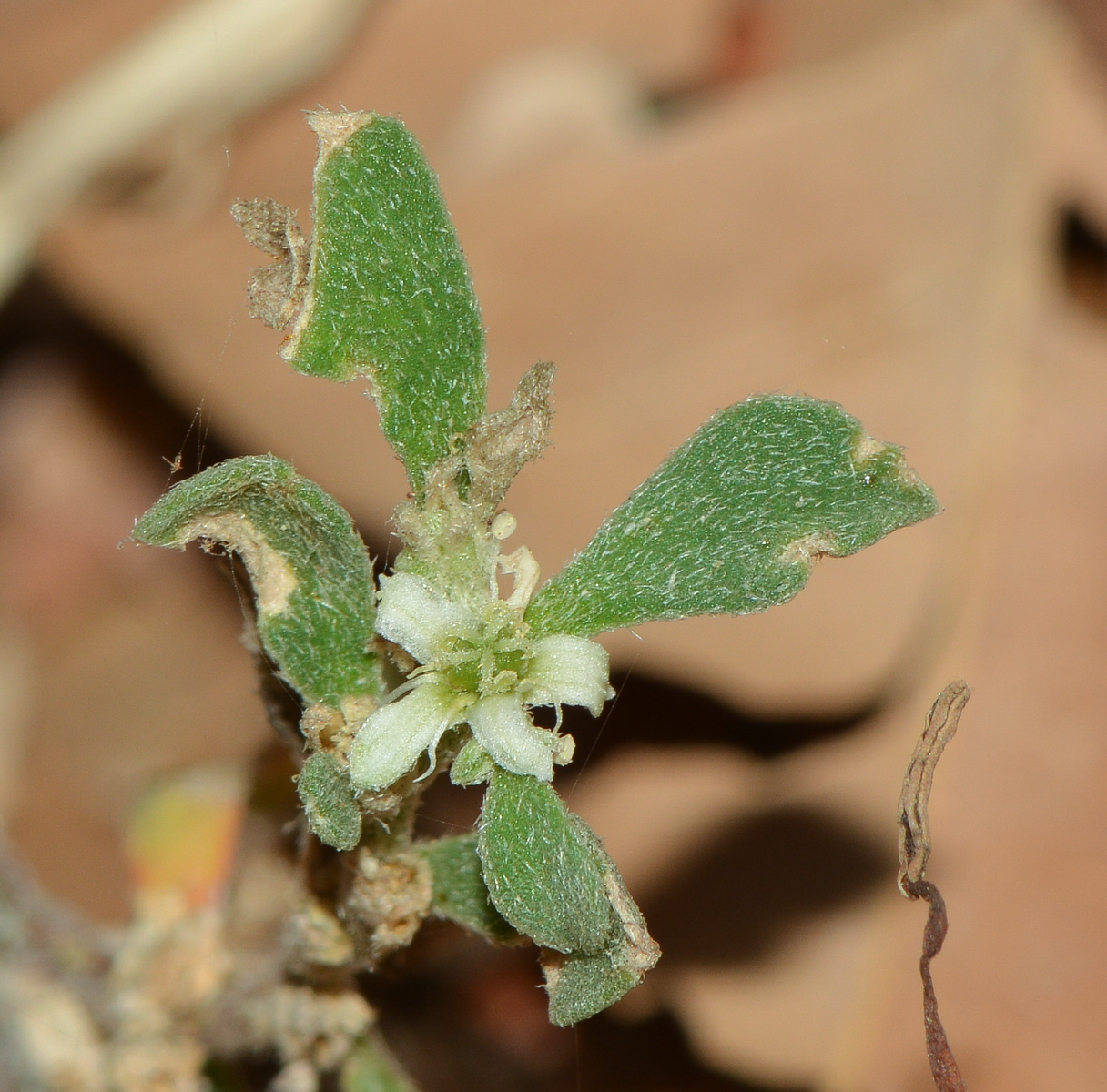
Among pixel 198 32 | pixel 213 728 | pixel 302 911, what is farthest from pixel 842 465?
pixel 198 32

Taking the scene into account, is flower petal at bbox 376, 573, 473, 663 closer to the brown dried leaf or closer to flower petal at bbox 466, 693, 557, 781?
flower petal at bbox 466, 693, 557, 781

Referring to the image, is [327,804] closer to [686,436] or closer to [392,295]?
[392,295]

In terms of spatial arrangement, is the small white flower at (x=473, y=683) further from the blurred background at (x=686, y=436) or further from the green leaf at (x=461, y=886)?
the blurred background at (x=686, y=436)

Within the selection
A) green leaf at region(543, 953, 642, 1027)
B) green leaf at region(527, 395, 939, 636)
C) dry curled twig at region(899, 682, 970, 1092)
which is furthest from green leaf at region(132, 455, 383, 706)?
dry curled twig at region(899, 682, 970, 1092)

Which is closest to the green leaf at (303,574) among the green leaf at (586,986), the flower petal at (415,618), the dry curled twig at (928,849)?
the flower petal at (415,618)

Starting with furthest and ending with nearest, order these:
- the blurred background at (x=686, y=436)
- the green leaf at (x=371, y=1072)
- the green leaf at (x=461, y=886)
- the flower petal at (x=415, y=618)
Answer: the blurred background at (x=686, y=436)
the green leaf at (x=371, y=1072)
the green leaf at (x=461, y=886)
the flower petal at (x=415, y=618)

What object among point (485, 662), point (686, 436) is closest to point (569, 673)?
point (485, 662)
